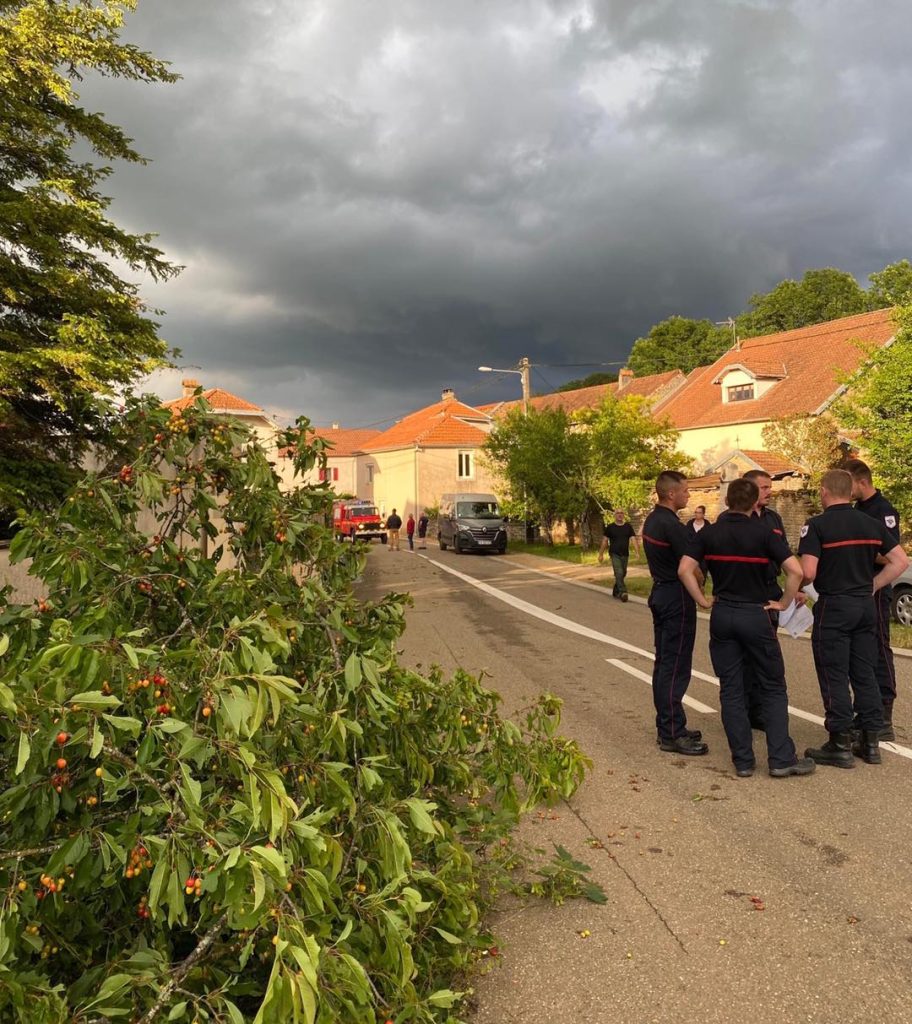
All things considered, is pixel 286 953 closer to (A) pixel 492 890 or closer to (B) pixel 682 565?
(A) pixel 492 890

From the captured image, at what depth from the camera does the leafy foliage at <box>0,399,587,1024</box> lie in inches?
66.1

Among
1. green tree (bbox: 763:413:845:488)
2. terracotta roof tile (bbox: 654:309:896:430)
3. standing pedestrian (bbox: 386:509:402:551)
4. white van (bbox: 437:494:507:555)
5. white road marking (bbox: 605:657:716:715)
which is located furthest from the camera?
standing pedestrian (bbox: 386:509:402:551)

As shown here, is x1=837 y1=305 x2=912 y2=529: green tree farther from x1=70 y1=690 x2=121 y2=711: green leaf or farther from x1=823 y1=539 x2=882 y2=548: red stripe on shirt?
x1=70 y1=690 x2=121 y2=711: green leaf

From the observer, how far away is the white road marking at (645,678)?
6.44 meters

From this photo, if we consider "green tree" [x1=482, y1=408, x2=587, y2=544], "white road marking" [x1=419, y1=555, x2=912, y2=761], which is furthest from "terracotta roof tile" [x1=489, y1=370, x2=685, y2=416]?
"white road marking" [x1=419, y1=555, x2=912, y2=761]

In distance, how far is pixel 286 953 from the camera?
163cm

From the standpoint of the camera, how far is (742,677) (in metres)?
4.88

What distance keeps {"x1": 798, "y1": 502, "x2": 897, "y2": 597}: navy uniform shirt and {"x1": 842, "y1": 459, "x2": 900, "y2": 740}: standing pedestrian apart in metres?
0.49

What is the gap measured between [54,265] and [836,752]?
38.8ft

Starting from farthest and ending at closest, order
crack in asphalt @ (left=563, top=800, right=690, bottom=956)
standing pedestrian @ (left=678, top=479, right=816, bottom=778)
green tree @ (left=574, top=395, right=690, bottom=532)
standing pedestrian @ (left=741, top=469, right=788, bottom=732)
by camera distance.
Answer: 1. green tree @ (left=574, top=395, right=690, bottom=532)
2. standing pedestrian @ (left=741, top=469, right=788, bottom=732)
3. standing pedestrian @ (left=678, top=479, right=816, bottom=778)
4. crack in asphalt @ (left=563, top=800, right=690, bottom=956)

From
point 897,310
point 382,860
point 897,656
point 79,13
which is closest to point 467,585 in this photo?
point 897,656

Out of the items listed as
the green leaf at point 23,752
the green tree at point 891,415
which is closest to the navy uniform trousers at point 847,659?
the green leaf at point 23,752

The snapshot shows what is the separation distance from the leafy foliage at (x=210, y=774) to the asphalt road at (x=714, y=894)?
411mm

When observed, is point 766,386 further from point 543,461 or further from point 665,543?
point 665,543
